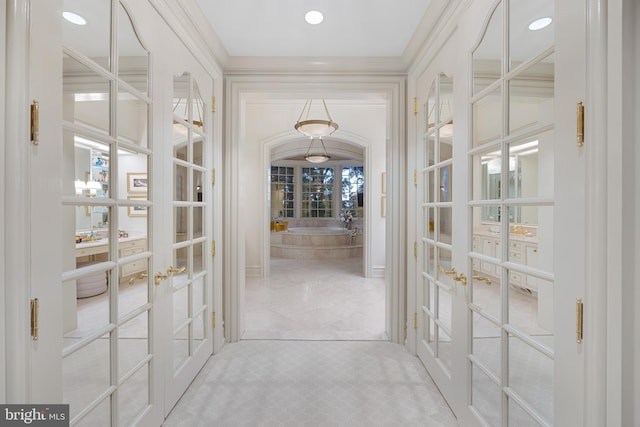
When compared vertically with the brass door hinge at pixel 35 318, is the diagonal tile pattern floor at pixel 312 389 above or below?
below

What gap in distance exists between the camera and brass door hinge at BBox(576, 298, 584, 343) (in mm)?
A: 918

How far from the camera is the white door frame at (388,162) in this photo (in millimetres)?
2672

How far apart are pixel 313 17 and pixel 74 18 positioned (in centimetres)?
145

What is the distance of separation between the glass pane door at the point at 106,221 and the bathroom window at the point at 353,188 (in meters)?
8.80

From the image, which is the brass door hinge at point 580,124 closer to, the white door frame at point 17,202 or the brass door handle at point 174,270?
the white door frame at point 17,202

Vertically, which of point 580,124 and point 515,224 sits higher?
point 580,124

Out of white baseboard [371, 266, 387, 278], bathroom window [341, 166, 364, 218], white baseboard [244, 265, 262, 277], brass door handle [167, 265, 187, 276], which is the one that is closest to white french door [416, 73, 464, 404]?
brass door handle [167, 265, 187, 276]

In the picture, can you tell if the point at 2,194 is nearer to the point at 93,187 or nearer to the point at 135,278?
the point at 93,187

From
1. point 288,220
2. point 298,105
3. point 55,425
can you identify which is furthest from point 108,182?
point 288,220

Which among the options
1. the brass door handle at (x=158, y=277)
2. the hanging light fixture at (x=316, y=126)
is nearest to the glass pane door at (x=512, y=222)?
the brass door handle at (x=158, y=277)

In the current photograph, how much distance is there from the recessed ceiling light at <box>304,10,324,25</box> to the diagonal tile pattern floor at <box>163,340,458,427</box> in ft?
8.23

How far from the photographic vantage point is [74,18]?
1.09 meters

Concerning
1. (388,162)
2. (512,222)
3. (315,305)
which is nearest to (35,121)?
(512,222)

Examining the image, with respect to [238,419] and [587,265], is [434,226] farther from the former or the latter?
[238,419]
